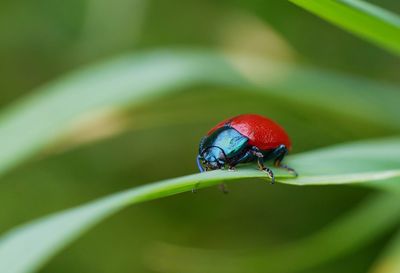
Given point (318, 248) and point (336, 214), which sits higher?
point (336, 214)

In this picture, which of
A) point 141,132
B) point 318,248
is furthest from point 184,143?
point 318,248

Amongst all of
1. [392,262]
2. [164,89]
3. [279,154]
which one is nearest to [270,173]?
[279,154]

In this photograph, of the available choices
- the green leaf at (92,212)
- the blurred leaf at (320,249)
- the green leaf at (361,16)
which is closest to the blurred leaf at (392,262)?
the blurred leaf at (320,249)

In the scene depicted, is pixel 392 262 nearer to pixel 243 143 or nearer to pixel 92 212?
pixel 243 143

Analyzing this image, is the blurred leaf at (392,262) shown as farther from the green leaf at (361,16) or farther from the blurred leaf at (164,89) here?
the green leaf at (361,16)

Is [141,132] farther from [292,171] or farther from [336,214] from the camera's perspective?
[292,171]

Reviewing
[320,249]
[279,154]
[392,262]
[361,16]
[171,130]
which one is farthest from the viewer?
[171,130]

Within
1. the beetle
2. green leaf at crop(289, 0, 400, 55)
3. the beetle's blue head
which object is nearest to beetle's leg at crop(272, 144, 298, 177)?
the beetle
